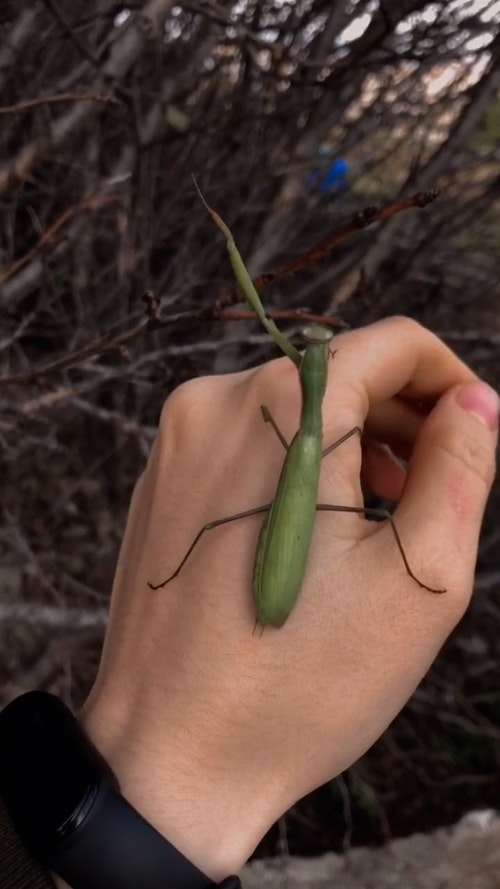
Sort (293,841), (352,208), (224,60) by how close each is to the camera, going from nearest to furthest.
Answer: (293,841), (224,60), (352,208)

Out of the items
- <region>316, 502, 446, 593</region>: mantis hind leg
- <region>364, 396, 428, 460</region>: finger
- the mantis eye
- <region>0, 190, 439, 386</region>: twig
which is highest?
<region>0, 190, 439, 386</region>: twig

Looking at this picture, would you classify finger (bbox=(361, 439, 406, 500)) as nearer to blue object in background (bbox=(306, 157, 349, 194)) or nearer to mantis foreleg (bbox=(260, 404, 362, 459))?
mantis foreleg (bbox=(260, 404, 362, 459))

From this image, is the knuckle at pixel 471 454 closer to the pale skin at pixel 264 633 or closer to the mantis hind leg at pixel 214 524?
the pale skin at pixel 264 633

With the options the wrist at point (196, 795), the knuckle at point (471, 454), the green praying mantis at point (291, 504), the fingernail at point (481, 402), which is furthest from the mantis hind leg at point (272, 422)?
the wrist at point (196, 795)

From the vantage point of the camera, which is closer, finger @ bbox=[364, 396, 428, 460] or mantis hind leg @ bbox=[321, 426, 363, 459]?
mantis hind leg @ bbox=[321, 426, 363, 459]

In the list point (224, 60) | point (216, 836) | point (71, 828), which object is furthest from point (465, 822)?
point (224, 60)

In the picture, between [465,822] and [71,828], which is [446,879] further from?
[71,828]

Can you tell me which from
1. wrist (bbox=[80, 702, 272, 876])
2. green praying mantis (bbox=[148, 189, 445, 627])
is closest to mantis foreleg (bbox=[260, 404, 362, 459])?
green praying mantis (bbox=[148, 189, 445, 627])
